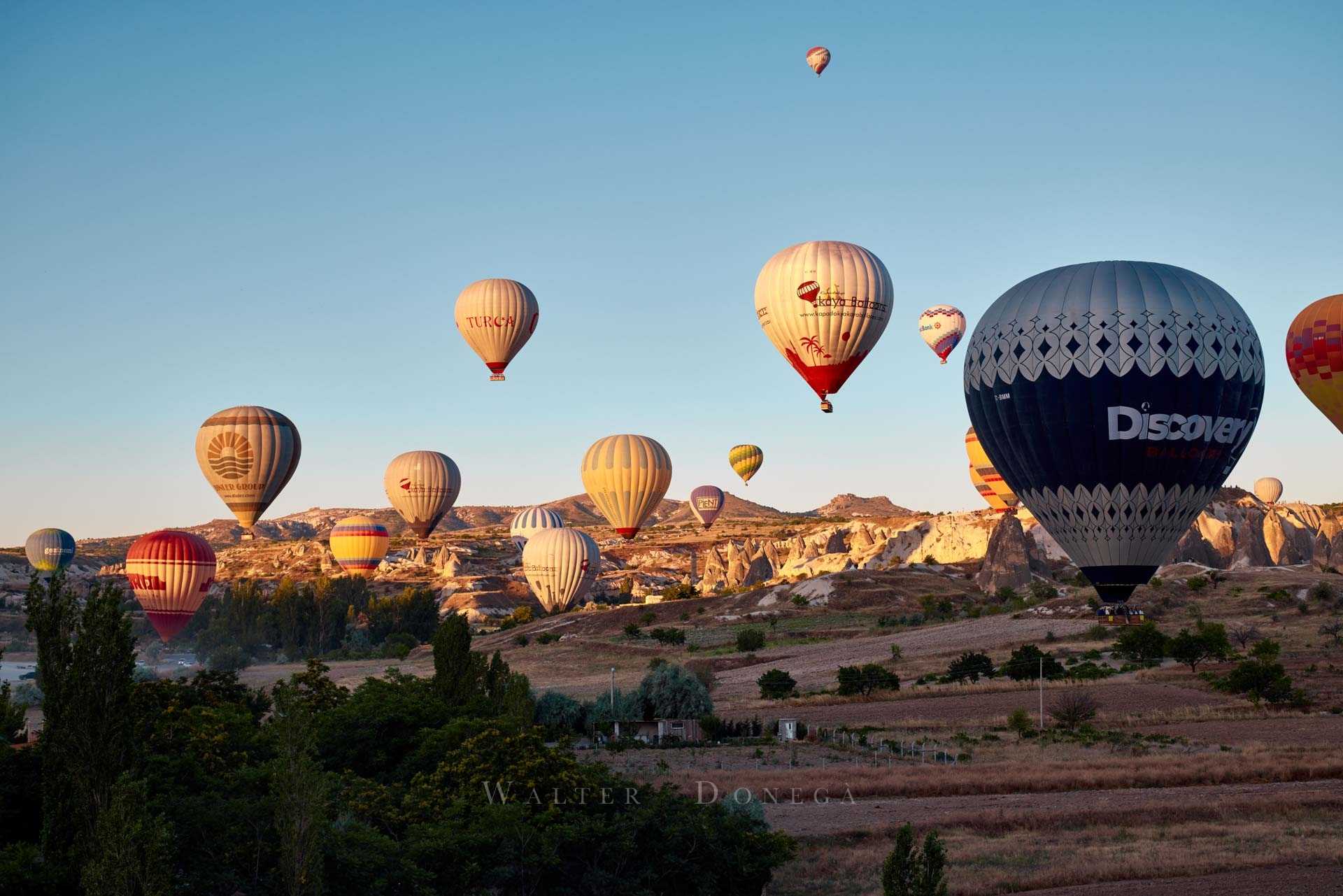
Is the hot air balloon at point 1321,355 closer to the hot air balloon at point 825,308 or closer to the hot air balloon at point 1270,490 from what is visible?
the hot air balloon at point 825,308

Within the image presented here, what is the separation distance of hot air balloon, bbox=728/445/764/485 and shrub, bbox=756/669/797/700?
247 feet

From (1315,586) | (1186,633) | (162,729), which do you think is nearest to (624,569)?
(1315,586)

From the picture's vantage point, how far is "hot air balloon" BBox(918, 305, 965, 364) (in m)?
116

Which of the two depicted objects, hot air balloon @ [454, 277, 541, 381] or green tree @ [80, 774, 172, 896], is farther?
hot air balloon @ [454, 277, 541, 381]

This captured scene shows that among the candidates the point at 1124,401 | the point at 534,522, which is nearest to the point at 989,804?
the point at 1124,401

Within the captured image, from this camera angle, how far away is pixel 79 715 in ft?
78.1

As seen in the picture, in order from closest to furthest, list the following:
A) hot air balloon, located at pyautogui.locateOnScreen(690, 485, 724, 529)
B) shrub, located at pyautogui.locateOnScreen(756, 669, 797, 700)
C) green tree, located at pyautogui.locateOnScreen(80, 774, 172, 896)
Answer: green tree, located at pyautogui.locateOnScreen(80, 774, 172, 896) → shrub, located at pyautogui.locateOnScreen(756, 669, 797, 700) → hot air balloon, located at pyautogui.locateOnScreen(690, 485, 724, 529)

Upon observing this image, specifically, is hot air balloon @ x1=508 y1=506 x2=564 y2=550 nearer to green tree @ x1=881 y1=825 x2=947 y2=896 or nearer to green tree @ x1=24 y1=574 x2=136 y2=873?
green tree @ x1=24 y1=574 x2=136 y2=873

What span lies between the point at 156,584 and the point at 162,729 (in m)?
62.7

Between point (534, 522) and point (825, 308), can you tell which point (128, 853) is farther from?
point (534, 522)

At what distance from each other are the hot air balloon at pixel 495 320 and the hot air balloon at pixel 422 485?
3316 centimetres

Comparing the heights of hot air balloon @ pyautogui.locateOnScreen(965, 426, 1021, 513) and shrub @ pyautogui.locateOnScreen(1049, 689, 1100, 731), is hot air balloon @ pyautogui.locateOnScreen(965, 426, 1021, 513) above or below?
above

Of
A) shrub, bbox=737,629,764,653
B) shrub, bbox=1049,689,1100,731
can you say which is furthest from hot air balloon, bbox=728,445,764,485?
shrub, bbox=1049,689,1100,731

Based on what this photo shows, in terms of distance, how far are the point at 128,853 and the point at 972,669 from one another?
5498 cm
